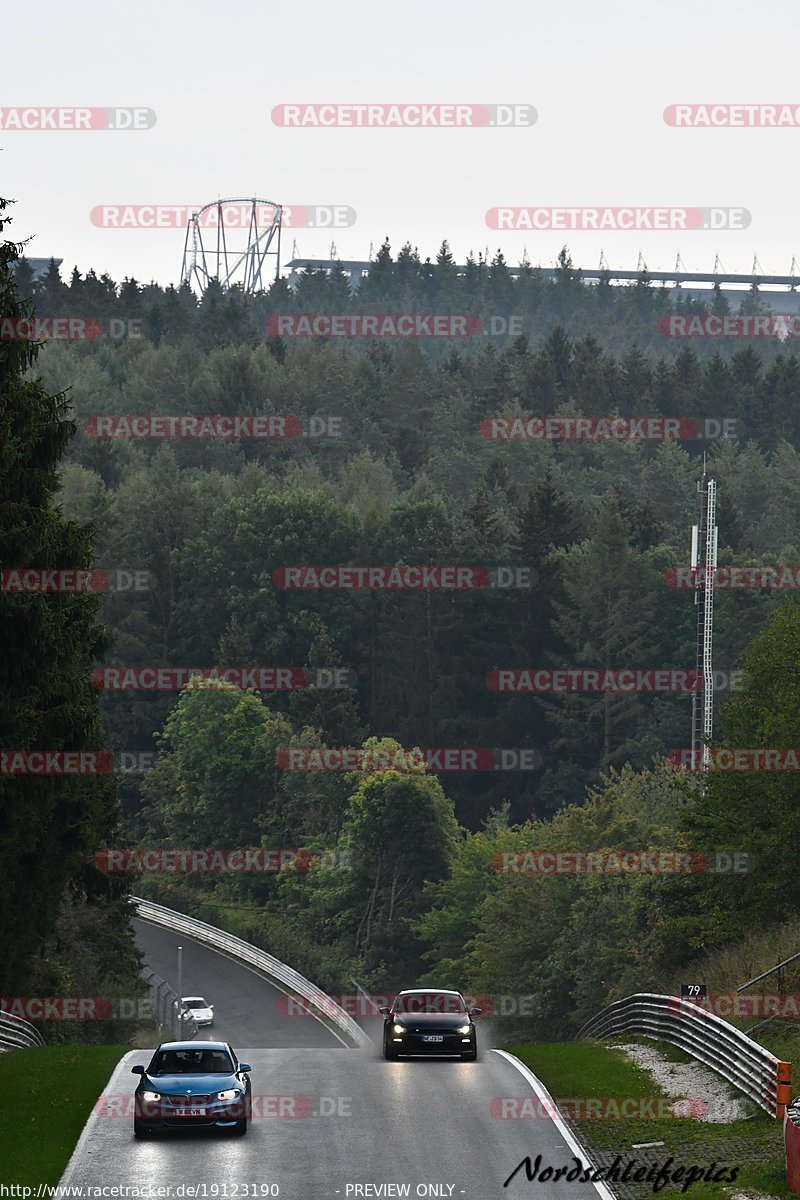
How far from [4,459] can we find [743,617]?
95.4 metres

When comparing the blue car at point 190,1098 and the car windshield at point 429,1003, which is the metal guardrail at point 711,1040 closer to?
the car windshield at point 429,1003

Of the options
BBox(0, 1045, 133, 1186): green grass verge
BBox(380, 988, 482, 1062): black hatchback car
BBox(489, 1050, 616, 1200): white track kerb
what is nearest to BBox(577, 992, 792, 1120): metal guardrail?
BBox(489, 1050, 616, 1200): white track kerb

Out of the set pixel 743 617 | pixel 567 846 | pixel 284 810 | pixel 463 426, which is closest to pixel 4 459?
pixel 567 846

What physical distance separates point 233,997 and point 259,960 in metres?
6.11

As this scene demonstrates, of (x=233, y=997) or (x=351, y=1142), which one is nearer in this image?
(x=351, y=1142)

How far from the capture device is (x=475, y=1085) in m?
27.4

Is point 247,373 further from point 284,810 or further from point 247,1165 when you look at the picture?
point 247,1165

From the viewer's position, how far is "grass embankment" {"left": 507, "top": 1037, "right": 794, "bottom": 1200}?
19.9 meters

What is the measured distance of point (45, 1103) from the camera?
25.6 meters

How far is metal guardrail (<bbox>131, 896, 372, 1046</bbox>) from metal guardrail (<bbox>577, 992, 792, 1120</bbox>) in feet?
109

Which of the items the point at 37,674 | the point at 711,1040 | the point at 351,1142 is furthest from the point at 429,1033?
the point at 37,674

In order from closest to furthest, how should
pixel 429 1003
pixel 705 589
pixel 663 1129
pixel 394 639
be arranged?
pixel 663 1129
pixel 429 1003
pixel 705 589
pixel 394 639

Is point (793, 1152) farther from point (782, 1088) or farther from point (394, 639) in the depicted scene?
point (394, 639)

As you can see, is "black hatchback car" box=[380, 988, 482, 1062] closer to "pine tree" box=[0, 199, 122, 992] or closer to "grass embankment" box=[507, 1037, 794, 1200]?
"grass embankment" box=[507, 1037, 794, 1200]
